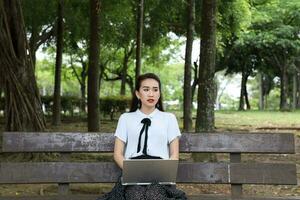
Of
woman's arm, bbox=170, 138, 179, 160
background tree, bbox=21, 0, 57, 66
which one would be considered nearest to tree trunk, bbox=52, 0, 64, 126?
background tree, bbox=21, 0, 57, 66

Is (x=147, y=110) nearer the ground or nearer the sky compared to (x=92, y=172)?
nearer the sky

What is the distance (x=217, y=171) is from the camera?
16.1ft

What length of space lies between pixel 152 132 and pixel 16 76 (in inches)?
169

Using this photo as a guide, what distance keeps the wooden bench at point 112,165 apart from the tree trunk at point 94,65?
7.76m

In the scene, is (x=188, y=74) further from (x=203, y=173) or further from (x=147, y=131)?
(x=147, y=131)

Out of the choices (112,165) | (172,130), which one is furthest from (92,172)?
(172,130)

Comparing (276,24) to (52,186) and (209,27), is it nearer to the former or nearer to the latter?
(209,27)

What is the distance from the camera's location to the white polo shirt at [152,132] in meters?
4.45

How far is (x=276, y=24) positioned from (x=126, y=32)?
14369mm

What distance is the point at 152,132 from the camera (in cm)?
446

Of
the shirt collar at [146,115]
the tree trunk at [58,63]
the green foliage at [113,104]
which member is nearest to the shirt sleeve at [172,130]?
the shirt collar at [146,115]

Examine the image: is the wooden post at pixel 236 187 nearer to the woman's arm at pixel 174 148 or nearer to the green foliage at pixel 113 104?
the woman's arm at pixel 174 148

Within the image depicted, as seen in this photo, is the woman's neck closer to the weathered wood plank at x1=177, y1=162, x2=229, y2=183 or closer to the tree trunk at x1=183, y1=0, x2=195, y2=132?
the weathered wood plank at x1=177, y1=162, x2=229, y2=183

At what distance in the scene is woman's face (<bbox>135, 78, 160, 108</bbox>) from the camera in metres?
4.48
